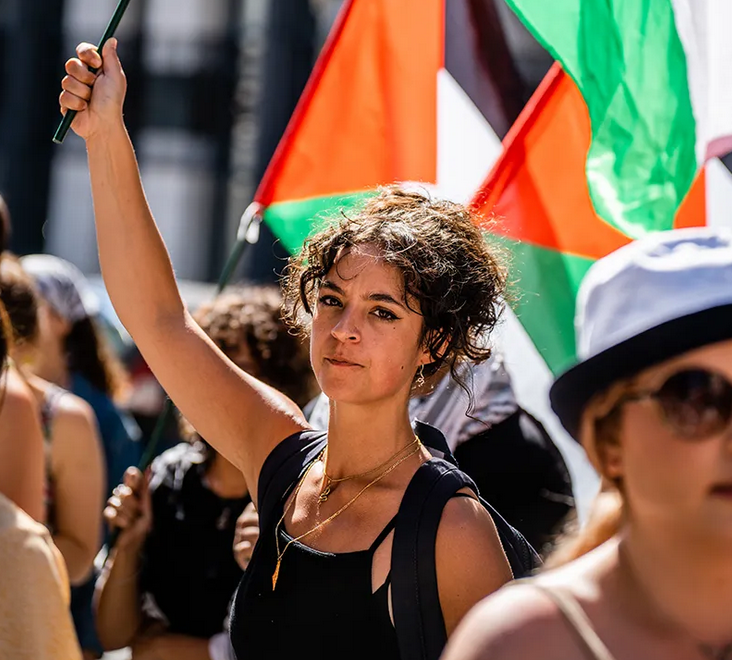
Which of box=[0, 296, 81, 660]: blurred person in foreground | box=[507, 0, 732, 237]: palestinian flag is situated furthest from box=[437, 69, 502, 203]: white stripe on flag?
box=[0, 296, 81, 660]: blurred person in foreground

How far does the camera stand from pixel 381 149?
10.7 feet

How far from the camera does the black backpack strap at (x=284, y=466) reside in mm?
2094

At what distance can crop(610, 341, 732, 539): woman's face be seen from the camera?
48.8 inches

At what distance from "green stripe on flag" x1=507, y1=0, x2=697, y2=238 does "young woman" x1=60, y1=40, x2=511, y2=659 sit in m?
0.62

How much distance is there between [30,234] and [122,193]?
12.5 m

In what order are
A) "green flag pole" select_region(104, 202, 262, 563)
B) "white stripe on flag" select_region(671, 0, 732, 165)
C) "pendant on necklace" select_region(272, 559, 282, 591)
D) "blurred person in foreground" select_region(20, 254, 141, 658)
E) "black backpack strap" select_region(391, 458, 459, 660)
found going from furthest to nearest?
"blurred person in foreground" select_region(20, 254, 141, 658)
"green flag pole" select_region(104, 202, 262, 563)
"white stripe on flag" select_region(671, 0, 732, 165)
"pendant on necklace" select_region(272, 559, 282, 591)
"black backpack strap" select_region(391, 458, 459, 660)

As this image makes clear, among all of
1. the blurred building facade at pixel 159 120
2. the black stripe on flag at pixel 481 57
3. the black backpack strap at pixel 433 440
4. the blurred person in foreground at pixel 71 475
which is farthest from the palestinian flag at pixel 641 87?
the blurred building facade at pixel 159 120

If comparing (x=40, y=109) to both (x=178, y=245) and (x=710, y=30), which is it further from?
(x=710, y=30)

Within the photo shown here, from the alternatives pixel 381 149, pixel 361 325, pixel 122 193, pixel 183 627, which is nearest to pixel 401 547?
pixel 361 325

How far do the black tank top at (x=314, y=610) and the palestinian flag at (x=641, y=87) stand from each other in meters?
1.08

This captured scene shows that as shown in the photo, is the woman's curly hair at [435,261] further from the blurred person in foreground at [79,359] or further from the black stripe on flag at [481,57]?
the blurred person in foreground at [79,359]

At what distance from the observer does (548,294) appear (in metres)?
2.92

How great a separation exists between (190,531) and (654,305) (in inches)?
75.0

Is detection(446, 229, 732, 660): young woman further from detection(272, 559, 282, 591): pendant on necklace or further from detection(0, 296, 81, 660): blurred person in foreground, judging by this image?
detection(0, 296, 81, 660): blurred person in foreground
